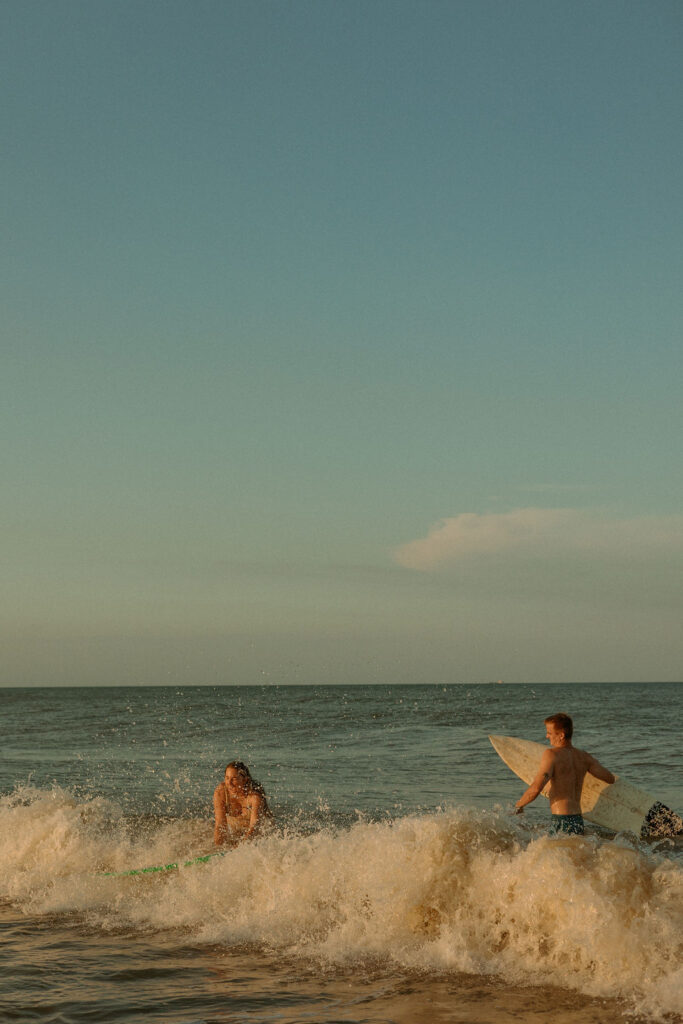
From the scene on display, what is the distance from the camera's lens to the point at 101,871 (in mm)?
10930

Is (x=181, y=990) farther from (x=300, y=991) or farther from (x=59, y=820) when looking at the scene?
(x=59, y=820)

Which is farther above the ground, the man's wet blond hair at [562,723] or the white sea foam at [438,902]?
the man's wet blond hair at [562,723]

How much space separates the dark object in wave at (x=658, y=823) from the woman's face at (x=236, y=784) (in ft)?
15.9

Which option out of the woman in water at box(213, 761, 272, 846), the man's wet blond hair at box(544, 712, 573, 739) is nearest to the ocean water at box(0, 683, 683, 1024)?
the woman in water at box(213, 761, 272, 846)

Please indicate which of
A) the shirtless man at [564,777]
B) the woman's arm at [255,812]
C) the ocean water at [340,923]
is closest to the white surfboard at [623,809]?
the ocean water at [340,923]

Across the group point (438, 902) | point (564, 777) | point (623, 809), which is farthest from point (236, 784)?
point (623, 809)

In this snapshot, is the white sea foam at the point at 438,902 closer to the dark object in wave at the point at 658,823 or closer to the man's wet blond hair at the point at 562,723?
the man's wet blond hair at the point at 562,723

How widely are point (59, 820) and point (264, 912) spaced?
4.51m

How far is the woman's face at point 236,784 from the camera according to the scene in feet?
35.1

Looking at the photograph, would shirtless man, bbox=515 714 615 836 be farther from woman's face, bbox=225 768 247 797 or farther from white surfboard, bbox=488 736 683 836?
woman's face, bbox=225 768 247 797

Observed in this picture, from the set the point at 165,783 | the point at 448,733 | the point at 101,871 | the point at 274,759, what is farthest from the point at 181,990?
the point at 448,733

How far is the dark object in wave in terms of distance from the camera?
1096 cm

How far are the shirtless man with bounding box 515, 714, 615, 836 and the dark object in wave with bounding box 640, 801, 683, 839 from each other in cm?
Result: 298

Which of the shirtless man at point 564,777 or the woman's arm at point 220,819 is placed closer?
the shirtless man at point 564,777
